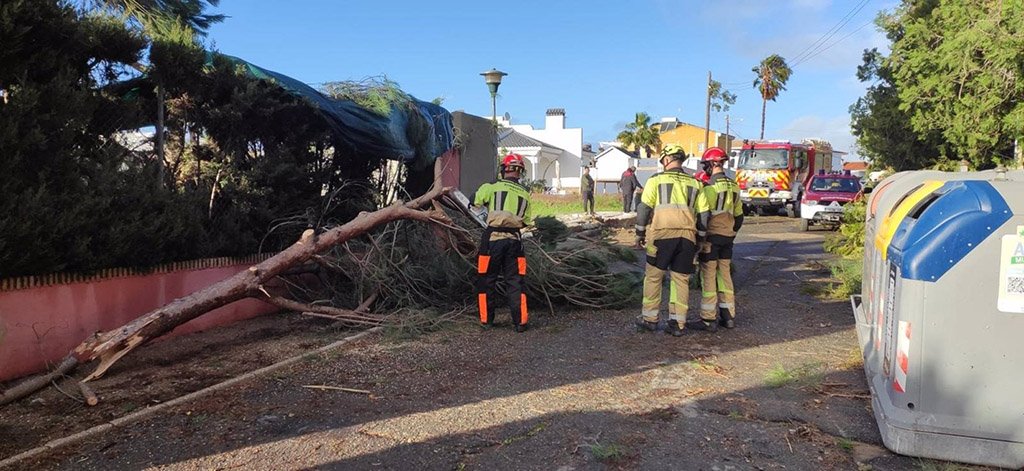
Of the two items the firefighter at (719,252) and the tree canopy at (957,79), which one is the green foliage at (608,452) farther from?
the tree canopy at (957,79)

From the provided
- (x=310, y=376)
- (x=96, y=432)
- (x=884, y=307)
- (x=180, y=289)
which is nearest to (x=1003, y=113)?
(x=884, y=307)

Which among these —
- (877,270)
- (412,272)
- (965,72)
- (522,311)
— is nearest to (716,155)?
(522,311)

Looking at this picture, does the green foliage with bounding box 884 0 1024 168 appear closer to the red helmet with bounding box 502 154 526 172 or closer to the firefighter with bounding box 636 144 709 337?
the firefighter with bounding box 636 144 709 337

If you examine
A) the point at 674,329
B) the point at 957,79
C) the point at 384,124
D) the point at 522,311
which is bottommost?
the point at 674,329

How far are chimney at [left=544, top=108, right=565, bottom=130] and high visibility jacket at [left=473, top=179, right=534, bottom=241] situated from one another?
161 feet

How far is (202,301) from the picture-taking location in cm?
559

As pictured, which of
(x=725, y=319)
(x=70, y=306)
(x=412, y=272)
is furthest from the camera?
(x=412, y=272)

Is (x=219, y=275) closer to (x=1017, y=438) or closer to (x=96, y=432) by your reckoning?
(x=96, y=432)

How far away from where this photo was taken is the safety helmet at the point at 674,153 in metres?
6.63

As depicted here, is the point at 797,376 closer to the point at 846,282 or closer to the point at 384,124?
the point at 846,282

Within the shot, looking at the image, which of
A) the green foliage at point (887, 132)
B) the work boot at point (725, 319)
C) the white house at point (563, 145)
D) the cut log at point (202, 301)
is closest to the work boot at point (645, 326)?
the work boot at point (725, 319)

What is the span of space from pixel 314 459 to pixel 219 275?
3.78 m

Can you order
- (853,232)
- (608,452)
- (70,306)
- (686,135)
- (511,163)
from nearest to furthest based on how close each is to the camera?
(608,452) → (70,306) → (511,163) → (853,232) → (686,135)

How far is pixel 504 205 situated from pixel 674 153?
5.75 feet
